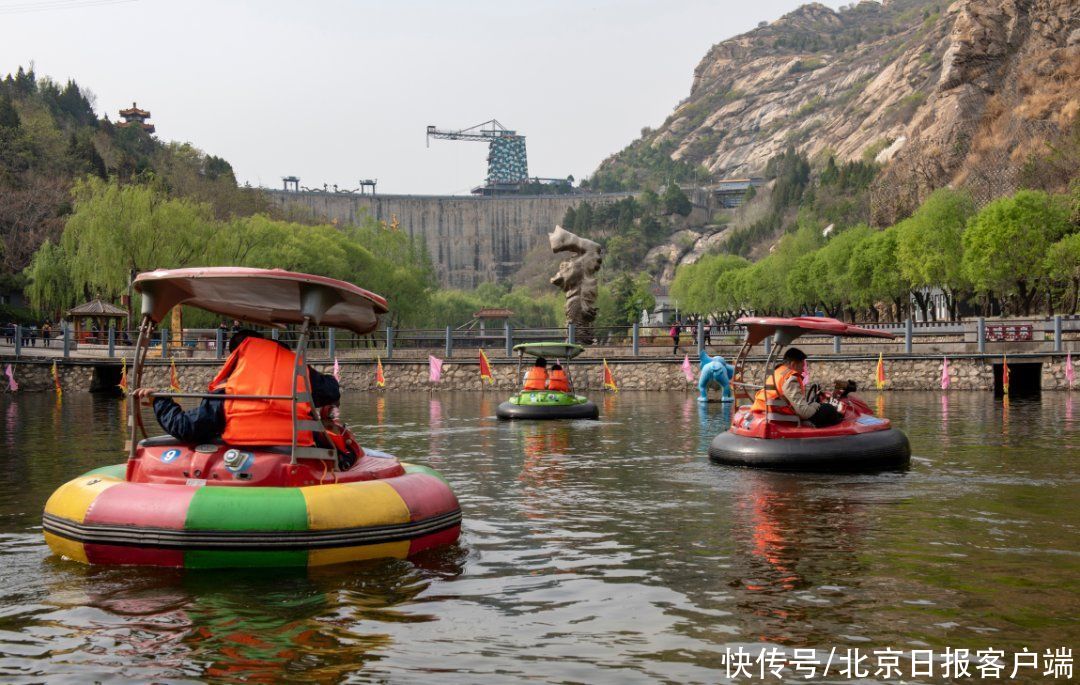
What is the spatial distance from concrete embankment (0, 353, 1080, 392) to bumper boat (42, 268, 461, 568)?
31333 millimetres

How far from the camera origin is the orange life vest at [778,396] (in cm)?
1563

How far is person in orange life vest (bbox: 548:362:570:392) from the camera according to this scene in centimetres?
2680

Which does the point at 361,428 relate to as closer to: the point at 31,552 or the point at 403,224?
the point at 31,552

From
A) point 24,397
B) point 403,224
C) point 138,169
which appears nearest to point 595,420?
point 24,397

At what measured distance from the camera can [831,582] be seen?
902cm

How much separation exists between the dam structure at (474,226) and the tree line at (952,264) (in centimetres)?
8162

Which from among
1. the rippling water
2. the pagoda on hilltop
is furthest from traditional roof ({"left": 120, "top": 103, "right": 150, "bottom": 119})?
the rippling water

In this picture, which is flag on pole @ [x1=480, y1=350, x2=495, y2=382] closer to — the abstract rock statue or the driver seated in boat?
the abstract rock statue

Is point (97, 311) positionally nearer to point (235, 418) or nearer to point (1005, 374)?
point (1005, 374)

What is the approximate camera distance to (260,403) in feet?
32.6

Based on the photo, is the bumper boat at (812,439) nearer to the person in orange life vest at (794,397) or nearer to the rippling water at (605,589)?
the person in orange life vest at (794,397)

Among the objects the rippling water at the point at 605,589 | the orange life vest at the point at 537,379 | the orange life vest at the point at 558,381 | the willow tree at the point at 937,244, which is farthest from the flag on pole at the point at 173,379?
the willow tree at the point at 937,244

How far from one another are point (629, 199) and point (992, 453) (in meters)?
165

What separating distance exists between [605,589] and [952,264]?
181 ft
